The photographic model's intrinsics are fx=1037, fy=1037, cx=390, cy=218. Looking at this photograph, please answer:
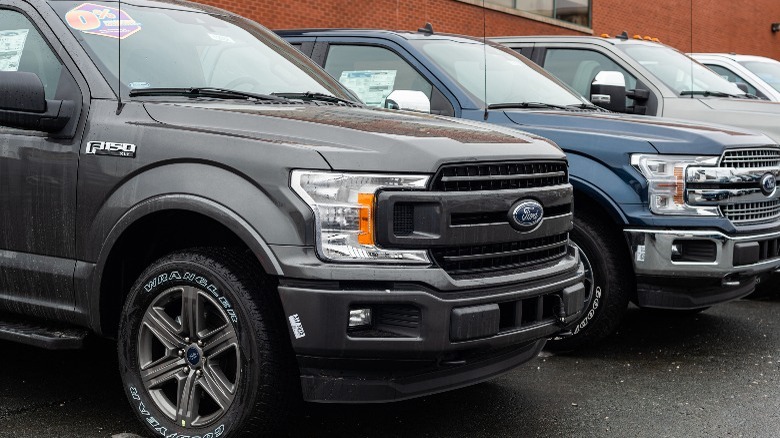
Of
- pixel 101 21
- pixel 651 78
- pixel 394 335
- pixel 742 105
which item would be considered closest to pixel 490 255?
pixel 394 335

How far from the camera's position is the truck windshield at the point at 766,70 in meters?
11.9

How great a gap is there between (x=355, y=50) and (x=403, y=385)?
13.4 ft

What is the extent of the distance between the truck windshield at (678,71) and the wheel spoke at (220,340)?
590cm

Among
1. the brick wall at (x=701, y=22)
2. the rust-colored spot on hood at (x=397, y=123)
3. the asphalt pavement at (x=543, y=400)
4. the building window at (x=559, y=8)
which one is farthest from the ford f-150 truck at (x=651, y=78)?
the brick wall at (x=701, y=22)

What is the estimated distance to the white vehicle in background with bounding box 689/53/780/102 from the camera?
11258mm

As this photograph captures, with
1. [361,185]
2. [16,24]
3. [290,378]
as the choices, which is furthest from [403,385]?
[16,24]

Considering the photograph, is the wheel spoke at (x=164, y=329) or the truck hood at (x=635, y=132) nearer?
the wheel spoke at (x=164, y=329)

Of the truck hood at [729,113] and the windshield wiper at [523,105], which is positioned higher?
the windshield wiper at [523,105]

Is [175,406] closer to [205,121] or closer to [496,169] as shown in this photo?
[205,121]

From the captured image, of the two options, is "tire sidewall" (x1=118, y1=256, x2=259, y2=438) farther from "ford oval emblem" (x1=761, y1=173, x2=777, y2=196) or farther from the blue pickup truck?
"ford oval emblem" (x1=761, y1=173, x2=777, y2=196)

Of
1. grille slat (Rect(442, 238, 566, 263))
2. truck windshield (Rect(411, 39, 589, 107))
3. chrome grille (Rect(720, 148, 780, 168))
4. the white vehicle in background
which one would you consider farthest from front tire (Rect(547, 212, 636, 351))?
the white vehicle in background

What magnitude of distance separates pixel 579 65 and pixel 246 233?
5.94 m

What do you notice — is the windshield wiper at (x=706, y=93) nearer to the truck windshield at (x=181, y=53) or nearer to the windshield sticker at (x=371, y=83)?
the windshield sticker at (x=371, y=83)

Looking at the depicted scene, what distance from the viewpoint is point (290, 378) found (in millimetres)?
3818
